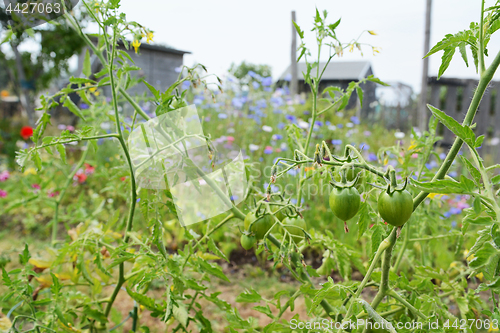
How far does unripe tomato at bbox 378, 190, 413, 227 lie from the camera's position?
1.60 ft

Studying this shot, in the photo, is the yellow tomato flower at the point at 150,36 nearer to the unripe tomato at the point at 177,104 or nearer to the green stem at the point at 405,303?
the unripe tomato at the point at 177,104

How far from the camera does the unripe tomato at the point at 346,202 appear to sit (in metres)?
0.54

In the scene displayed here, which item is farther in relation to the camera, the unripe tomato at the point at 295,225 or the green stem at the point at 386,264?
the unripe tomato at the point at 295,225

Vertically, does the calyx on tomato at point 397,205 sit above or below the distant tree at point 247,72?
below

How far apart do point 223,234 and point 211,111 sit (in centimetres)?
269

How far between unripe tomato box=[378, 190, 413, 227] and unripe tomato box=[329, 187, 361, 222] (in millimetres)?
53

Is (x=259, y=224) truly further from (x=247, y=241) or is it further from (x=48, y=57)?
(x=48, y=57)

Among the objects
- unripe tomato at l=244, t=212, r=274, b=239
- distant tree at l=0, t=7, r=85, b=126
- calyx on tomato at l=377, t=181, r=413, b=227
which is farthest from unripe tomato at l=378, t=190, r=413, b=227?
distant tree at l=0, t=7, r=85, b=126

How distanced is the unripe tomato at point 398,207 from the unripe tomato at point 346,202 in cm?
5

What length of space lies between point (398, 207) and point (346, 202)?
0.08m

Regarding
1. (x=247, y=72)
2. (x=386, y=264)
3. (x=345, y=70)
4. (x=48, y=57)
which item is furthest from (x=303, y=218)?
(x=48, y=57)

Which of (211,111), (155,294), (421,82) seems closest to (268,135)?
(211,111)

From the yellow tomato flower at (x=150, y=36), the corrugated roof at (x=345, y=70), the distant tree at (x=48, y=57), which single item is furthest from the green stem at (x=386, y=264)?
the distant tree at (x=48, y=57)

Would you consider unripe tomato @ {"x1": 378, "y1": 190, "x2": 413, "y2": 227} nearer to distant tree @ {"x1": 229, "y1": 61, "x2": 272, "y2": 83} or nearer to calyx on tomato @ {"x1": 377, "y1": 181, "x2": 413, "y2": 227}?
calyx on tomato @ {"x1": 377, "y1": 181, "x2": 413, "y2": 227}
